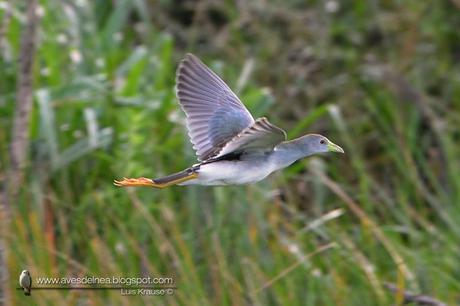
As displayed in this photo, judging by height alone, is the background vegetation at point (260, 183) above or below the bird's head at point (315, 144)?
below

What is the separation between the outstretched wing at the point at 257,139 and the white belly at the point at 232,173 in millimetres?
45

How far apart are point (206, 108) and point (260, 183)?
4.19 feet

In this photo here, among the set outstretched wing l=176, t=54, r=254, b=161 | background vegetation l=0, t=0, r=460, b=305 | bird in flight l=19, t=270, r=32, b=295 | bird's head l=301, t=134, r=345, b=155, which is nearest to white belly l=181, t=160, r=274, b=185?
bird's head l=301, t=134, r=345, b=155

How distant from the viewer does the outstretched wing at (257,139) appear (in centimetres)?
363

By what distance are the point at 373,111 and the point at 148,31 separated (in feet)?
4.59

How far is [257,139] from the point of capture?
3.84 meters

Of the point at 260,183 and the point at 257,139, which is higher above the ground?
the point at 257,139

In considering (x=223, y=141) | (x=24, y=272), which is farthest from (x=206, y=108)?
(x=24, y=272)

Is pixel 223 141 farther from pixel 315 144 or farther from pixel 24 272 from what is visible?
pixel 24 272

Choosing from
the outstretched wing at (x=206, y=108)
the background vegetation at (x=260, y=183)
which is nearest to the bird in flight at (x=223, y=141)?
the outstretched wing at (x=206, y=108)

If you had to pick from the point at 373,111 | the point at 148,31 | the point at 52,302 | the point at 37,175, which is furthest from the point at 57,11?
the point at 52,302

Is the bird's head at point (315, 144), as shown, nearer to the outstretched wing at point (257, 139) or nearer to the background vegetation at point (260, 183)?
the outstretched wing at point (257, 139)

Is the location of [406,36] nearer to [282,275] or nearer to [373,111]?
[373,111]

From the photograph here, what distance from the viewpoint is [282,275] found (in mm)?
4543
